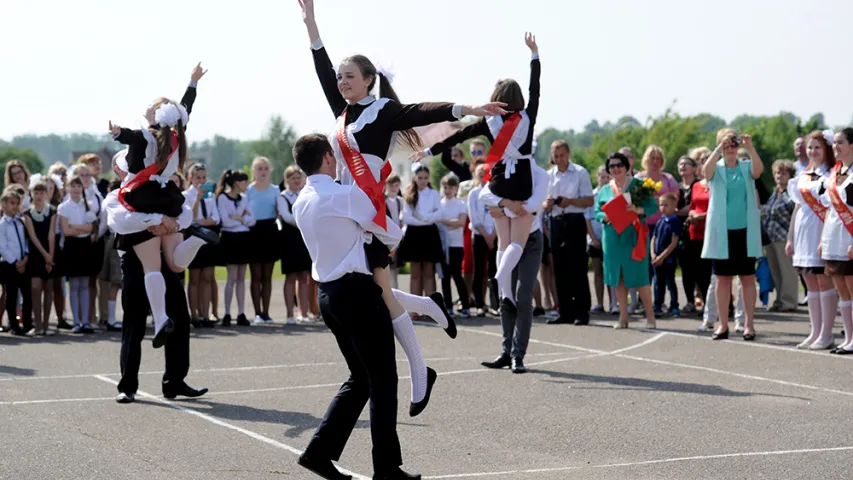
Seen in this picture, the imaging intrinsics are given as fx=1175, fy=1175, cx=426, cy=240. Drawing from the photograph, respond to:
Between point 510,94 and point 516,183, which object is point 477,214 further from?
point 510,94

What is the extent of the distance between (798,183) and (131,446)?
801 cm

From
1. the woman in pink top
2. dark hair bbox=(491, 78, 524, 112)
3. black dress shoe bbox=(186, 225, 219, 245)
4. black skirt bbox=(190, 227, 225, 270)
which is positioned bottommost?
black skirt bbox=(190, 227, 225, 270)

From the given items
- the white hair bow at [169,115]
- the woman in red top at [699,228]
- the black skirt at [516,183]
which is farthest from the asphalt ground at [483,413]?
the woman in red top at [699,228]

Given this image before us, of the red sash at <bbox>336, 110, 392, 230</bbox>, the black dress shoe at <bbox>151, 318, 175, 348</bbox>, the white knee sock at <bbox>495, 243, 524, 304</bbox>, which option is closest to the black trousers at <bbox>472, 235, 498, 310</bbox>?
the white knee sock at <bbox>495, 243, 524, 304</bbox>

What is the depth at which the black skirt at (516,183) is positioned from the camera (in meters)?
10.6

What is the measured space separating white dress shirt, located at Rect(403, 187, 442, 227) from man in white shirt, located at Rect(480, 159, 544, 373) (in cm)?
600

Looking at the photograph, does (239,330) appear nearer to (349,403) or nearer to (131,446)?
(131,446)

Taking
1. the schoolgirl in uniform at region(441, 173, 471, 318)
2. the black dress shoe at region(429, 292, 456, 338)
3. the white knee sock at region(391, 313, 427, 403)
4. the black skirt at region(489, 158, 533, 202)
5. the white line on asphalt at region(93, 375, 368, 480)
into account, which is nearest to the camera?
the white knee sock at region(391, 313, 427, 403)

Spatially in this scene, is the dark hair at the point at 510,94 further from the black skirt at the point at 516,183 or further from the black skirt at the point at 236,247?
the black skirt at the point at 236,247

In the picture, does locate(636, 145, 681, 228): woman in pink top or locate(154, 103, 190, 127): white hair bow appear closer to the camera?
locate(154, 103, 190, 127): white hair bow

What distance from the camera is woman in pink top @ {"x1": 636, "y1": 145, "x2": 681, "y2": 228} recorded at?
53.1 feet

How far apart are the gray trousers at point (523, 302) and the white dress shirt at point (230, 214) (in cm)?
639

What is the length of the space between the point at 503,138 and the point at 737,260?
424 centimetres

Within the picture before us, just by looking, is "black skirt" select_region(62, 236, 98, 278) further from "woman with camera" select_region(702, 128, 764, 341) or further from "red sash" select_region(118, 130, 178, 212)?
"woman with camera" select_region(702, 128, 764, 341)
